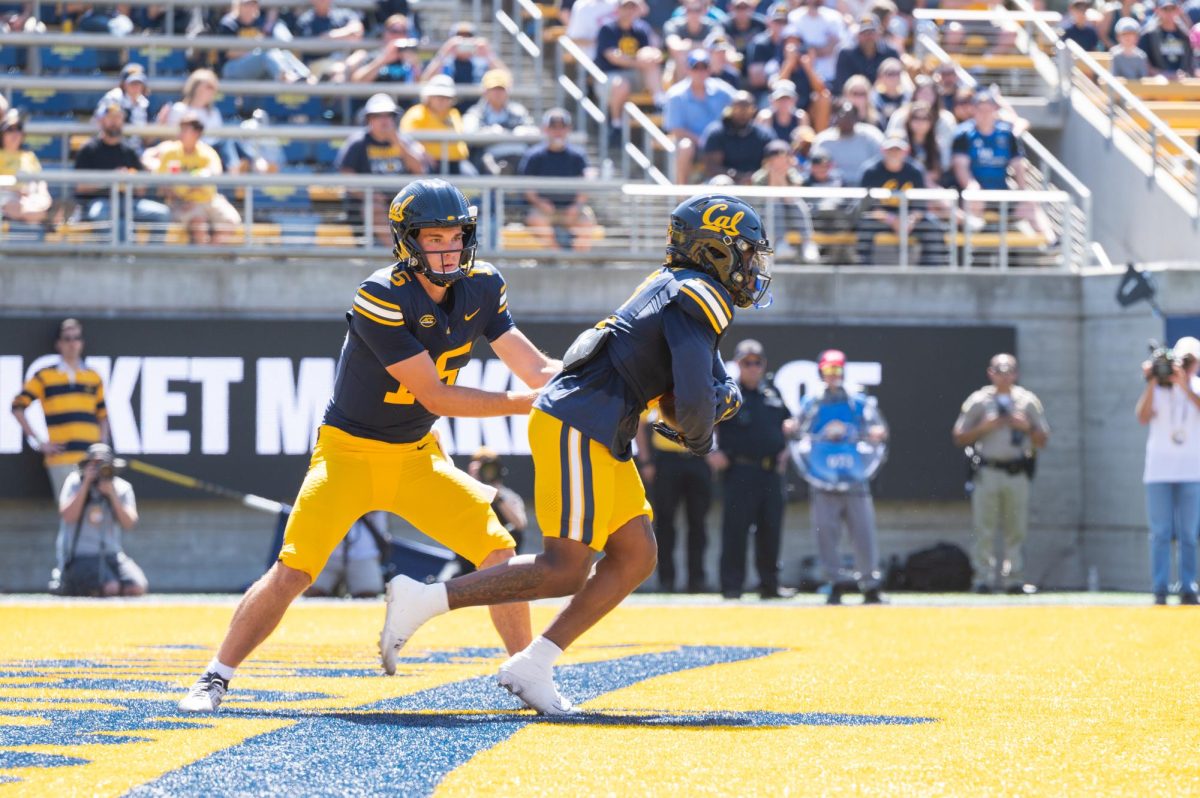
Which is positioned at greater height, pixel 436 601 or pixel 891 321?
pixel 436 601

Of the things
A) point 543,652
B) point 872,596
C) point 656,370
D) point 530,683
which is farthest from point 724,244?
point 872,596

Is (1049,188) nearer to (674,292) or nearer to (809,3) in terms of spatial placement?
(809,3)

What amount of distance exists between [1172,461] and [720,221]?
8657mm

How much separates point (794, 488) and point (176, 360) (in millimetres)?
5222

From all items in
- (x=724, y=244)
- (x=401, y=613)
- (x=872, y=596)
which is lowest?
(x=872, y=596)

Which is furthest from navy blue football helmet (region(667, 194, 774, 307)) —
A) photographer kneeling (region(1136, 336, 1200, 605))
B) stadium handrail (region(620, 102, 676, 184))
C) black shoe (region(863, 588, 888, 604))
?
stadium handrail (region(620, 102, 676, 184))

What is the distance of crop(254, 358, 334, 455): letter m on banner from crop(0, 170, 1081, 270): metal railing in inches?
39.7

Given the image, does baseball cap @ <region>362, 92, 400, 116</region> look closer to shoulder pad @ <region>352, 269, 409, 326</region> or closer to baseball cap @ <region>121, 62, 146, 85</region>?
baseball cap @ <region>121, 62, 146, 85</region>

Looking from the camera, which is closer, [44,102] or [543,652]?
[543,652]

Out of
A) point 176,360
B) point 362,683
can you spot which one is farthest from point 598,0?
point 362,683

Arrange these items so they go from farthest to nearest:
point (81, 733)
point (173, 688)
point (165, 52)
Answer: point (165, 52), point (173, 688), point (81, 733)

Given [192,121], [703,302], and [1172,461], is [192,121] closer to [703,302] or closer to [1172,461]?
[1172,461]

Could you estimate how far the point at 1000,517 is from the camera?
16312 mm

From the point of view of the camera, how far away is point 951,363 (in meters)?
17.2
